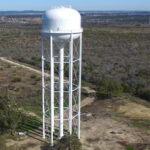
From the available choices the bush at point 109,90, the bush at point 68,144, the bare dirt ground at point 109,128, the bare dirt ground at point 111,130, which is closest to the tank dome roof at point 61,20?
the bush at point 68,144

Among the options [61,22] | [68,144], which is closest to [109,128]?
[68,144]

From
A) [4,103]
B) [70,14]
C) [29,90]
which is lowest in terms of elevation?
[29,90]

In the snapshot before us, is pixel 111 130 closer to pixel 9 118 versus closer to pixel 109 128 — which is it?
pixel 109 128

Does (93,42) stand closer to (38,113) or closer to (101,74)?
(101,74)

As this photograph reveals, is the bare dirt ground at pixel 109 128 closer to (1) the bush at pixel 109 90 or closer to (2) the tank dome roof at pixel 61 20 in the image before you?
(1) the bush at pixel 109 90

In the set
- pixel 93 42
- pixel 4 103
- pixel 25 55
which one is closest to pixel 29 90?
pixel 4 103

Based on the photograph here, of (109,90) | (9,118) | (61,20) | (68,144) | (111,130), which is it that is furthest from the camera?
(109,90)

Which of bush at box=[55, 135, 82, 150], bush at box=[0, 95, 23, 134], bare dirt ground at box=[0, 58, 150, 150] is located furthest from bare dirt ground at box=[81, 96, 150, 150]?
bush at box=[0, 95, 23, 134]
